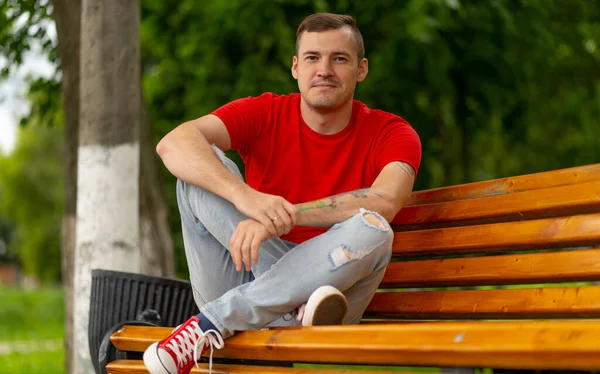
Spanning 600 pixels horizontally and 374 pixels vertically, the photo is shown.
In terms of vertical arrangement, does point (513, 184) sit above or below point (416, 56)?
below

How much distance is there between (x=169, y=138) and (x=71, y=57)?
2.66 meters

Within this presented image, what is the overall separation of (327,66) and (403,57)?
431cm

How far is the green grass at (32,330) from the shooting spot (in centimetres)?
918

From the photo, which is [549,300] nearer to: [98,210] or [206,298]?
[206,298]

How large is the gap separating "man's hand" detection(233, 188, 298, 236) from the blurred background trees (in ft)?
10.4

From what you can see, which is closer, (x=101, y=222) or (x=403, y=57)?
(x=101, y=222)

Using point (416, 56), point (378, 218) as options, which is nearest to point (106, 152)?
point (378, 218)

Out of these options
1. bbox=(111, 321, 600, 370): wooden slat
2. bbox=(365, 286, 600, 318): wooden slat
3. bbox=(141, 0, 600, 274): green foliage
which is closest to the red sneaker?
bbox=(111, 321, 600, 370): wooden slat

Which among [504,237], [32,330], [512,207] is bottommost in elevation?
[32,330]

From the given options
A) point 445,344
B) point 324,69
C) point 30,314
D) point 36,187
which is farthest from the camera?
point 36,187

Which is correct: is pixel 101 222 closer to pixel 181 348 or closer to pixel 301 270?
pixel 181 348

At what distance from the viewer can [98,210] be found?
178 inches

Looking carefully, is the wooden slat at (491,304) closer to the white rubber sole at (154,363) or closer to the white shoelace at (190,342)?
the white shoelace at (190,342)

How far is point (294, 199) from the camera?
383cm
